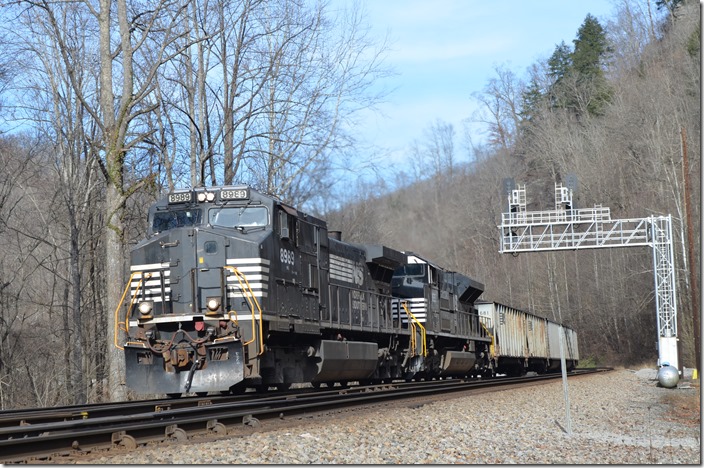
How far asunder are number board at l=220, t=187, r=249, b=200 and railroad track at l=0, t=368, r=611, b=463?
11.9ft

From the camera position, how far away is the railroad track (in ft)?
27.0

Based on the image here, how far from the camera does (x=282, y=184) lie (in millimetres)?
27469

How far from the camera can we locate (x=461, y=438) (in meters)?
10.6

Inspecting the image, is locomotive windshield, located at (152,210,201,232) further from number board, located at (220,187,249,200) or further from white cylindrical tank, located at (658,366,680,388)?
white cylindrical tank, located at (658,366,680,388)

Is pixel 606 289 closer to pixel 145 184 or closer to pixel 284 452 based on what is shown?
pixel 145 184

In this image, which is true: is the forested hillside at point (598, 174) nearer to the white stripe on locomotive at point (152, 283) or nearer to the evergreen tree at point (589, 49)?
the evergreen tree at point (589, 49)

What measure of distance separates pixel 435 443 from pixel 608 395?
1143cm

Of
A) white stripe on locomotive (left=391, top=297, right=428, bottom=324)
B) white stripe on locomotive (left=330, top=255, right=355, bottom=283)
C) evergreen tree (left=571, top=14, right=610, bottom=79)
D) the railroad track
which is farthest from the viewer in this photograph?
evergreen tree (left=571, top=14, right=610, bottom=79)

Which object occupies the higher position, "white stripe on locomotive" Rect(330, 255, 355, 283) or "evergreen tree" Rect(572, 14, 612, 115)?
"evergreen tree" Rect(572, 14, 612, 115)

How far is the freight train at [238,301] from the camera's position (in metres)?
13.8

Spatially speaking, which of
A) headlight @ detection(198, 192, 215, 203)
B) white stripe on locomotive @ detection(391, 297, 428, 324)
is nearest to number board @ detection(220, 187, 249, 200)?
headlight @ detection(198, 192, 215, 203)

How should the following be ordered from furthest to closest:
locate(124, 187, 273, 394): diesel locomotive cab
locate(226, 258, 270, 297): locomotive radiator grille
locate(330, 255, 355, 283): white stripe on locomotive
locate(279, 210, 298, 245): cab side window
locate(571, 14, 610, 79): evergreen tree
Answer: locate(571, 14, 610, 79): evergreen tree
locate(330, 255, 355, 283): white stripe on locomotive
locate(279, 210, 298, 245): cab side window
locate(226, 258, 270, 297): locomotive radiator grille
locate(124, 187, 273, 394): diesel locomotive cab

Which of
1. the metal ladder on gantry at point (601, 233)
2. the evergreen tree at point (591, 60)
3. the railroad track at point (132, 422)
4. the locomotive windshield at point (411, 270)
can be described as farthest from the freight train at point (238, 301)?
the evergreen tree at point (591, 60)

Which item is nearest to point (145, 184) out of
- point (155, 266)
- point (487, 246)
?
point (155, 266)
